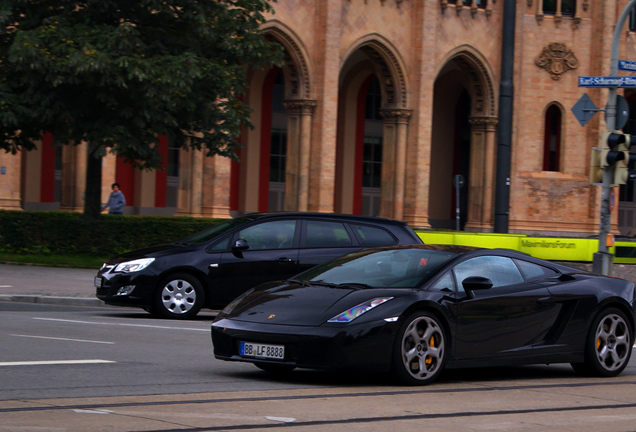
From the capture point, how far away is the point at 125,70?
2067cm

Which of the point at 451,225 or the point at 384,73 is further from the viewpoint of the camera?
Result: the point at 451,225

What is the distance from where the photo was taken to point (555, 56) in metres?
41.2

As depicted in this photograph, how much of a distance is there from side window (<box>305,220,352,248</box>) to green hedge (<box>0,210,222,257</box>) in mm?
10525

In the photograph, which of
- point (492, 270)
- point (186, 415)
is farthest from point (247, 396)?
point (492, 270)

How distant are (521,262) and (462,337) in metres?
1.19

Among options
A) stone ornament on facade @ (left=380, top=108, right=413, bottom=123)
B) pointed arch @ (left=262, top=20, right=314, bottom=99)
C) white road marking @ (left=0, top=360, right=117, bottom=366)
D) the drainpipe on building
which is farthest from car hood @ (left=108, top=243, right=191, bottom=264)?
stone ornament on facade @ (left=380, top=108, right=413, bottom=123)

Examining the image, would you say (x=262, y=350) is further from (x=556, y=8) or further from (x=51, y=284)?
(x=556, y=8)

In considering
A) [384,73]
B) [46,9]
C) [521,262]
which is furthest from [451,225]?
[521,262]

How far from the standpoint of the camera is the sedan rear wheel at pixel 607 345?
9180 mm

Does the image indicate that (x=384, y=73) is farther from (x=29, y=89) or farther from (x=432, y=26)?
(x=29, y=89)

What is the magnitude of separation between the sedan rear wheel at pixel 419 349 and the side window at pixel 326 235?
19.5 ft

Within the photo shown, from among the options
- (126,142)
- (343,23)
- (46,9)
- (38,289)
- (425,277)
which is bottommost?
(38,289)

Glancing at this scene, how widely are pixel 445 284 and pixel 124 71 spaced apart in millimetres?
13738

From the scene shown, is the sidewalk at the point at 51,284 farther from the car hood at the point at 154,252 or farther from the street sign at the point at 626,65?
the street sign at the point at 626,65
